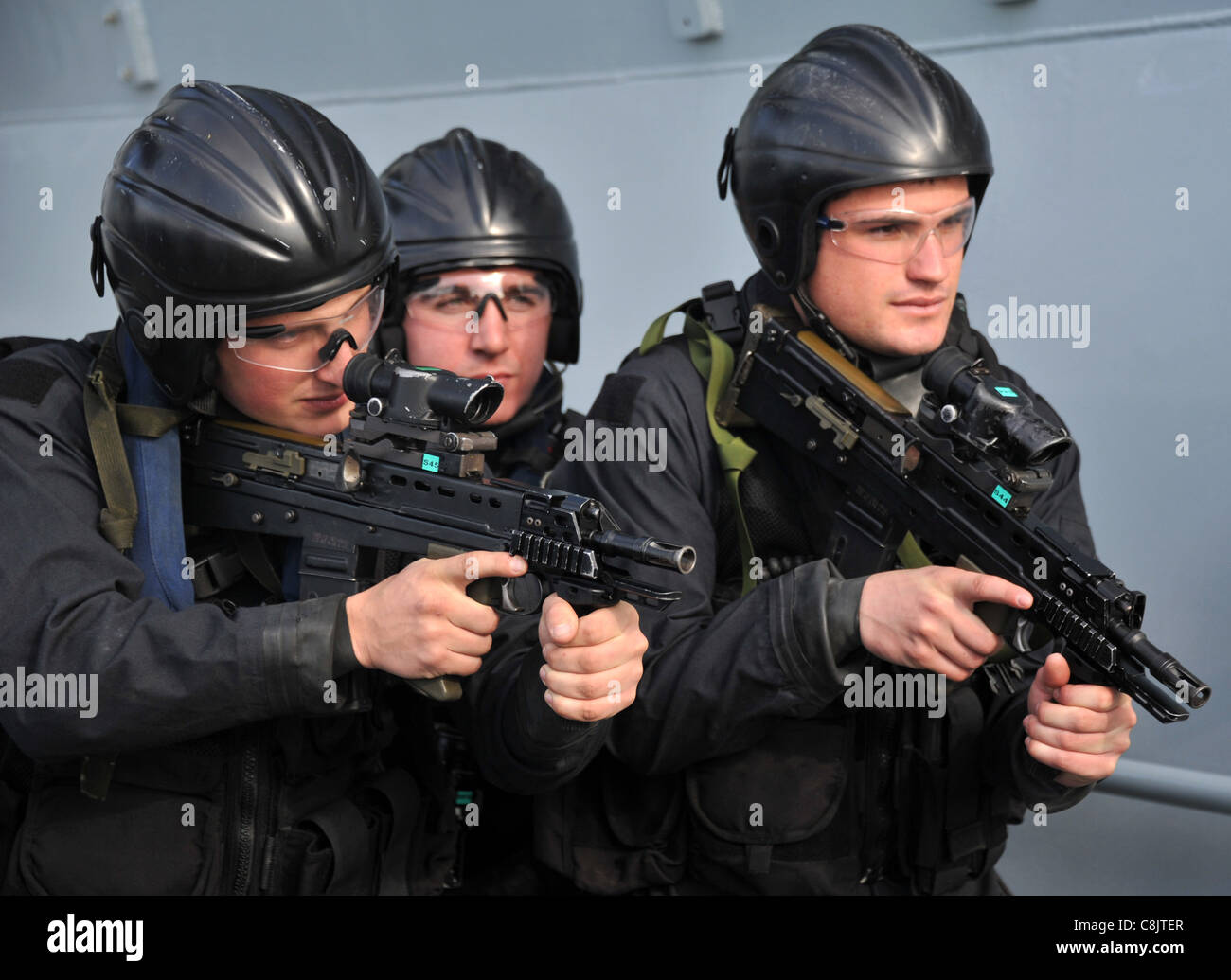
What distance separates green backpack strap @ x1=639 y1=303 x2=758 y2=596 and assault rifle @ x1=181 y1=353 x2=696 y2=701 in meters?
0.49

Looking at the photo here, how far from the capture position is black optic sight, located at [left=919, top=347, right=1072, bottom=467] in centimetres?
194

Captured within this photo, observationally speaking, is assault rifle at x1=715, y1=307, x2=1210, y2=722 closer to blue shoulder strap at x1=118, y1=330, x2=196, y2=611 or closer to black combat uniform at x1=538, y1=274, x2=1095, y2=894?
black combat uniform at x1=538, y1=274, x2=1095, y2=894

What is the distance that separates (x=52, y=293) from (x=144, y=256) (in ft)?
9.74

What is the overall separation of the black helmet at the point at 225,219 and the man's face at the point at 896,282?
77 centimetres

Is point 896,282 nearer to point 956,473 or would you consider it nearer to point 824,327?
point 824,327

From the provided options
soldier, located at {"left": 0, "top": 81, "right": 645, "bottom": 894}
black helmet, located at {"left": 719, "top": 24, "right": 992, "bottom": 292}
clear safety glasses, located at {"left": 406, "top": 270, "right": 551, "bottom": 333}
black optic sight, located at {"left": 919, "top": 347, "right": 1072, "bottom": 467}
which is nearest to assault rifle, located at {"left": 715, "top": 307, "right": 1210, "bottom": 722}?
black optic sight, located at {"left": 919, "top": 347, "right": 1072, "bottom": 467}

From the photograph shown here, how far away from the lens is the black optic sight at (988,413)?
6.37 ft

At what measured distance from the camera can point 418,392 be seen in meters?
1.89

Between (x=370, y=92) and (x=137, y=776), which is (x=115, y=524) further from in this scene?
(x=370, y=92)

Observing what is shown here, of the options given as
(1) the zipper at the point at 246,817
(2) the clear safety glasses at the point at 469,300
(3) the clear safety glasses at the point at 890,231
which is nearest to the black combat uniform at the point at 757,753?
(3) the clear safety glasses at the point at 890,231

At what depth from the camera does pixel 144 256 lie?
1.99 metres

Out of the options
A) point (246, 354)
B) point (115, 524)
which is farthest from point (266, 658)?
point (246, 354)

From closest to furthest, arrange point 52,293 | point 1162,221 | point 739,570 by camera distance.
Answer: point 739,570 < point 1162,221 < point 52,293

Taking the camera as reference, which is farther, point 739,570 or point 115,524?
point 739,570
